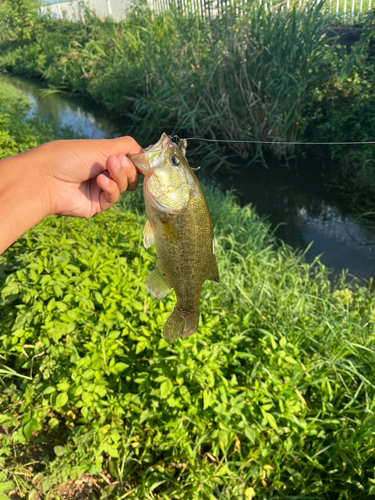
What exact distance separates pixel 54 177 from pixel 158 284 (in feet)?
2.49

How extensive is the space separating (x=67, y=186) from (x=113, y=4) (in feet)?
55.4

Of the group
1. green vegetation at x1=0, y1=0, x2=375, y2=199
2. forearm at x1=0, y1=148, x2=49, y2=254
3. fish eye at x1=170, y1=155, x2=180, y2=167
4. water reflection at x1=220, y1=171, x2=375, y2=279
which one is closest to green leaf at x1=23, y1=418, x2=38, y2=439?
forearm at x1=0, y1=148, x2=49, y2=254

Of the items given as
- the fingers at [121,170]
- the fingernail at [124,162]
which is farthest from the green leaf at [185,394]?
the fingernail at [124,162]

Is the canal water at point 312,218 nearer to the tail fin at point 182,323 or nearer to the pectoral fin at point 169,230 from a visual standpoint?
the tail fin at point 182,323

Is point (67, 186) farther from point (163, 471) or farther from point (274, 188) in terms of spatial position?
point (274, 188)

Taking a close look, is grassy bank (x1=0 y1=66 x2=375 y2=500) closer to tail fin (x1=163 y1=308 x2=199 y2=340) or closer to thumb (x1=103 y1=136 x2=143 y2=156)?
tail fin (x1=163 y1=308 x2=199 y2=340)

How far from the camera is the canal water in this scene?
5336 millimetres

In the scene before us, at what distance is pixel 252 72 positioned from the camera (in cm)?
721

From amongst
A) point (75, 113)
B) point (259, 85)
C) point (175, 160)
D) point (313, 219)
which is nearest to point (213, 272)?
point (175, 160)

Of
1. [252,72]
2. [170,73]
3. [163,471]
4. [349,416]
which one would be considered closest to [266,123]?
[252,72]

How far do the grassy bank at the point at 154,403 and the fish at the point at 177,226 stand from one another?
698mm

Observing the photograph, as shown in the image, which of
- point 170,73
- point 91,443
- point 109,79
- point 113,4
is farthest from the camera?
point 113,4

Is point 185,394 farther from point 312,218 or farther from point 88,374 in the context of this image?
point 312,218

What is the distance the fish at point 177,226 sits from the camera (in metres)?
1.43
